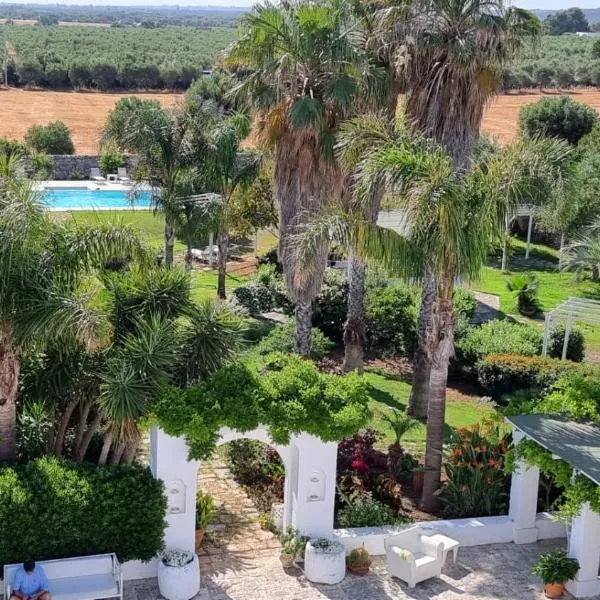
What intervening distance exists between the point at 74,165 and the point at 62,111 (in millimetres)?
23129

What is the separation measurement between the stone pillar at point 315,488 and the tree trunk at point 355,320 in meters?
7.51

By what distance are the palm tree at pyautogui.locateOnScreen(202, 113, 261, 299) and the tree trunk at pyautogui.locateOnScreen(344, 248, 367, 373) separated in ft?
18.8

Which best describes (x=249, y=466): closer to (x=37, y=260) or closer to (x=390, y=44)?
(x=37, y=260)

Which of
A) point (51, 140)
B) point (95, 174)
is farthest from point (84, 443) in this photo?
point (51, 140)

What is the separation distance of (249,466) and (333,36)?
7679 millimetres

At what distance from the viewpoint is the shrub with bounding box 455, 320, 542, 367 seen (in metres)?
21.6

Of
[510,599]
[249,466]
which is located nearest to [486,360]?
[249,466]

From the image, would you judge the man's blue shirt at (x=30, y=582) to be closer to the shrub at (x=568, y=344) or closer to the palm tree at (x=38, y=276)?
the palm tree at (x=38, y=276)

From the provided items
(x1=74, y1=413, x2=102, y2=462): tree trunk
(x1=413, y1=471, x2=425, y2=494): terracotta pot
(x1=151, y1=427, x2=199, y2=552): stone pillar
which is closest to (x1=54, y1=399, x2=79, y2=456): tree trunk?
(x1=74, y1=413, x2=102, y2=462): tree trunk

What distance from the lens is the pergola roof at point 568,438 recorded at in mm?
12367

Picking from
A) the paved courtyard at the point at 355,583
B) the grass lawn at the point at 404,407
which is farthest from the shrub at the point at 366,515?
the grass lawn at the point at 404,407

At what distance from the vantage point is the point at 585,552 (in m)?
12.7

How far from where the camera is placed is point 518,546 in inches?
561

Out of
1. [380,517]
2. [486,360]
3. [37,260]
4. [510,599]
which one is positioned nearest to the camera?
[37,260]
